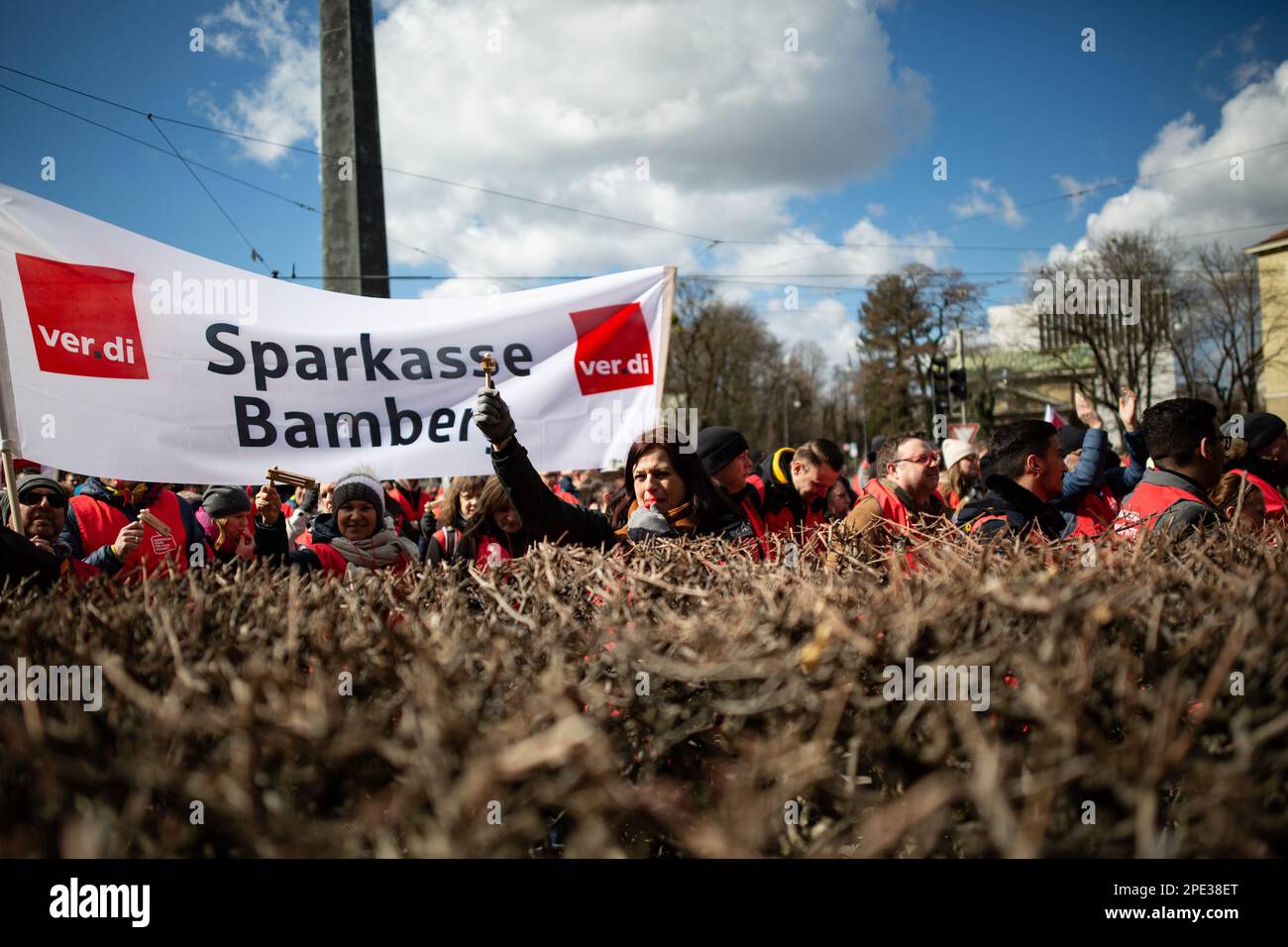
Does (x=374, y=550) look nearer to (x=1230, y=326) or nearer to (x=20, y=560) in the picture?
(x=20, y=560)

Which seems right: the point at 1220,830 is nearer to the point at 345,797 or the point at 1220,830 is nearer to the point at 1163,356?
the point at 345,797

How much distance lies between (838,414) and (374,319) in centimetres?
8080

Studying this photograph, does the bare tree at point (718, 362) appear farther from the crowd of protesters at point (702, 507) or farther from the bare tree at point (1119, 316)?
the crowd of protesters at point (702, 507)

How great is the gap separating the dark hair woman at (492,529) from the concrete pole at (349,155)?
4068 mm

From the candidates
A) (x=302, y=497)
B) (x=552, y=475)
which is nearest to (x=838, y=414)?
(x=552, y=475)

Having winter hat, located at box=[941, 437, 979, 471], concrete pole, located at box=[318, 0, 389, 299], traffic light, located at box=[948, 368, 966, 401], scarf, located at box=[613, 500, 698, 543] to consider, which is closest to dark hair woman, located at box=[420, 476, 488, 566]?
scarf, located at box=[613, 500, 698, 543]

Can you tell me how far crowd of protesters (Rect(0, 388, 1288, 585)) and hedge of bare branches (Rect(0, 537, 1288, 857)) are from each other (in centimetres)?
40

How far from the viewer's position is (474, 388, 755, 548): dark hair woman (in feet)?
11.1

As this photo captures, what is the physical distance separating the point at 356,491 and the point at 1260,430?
609 centimetres

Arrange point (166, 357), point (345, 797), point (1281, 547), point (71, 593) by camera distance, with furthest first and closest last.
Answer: point (166, 357), point (1281, 547), point (71, 593), point (345, 797)

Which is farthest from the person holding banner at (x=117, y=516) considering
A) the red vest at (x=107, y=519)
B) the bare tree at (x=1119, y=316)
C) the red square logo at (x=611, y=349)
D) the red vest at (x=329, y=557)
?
the bare tree at (x=1119, y=316)

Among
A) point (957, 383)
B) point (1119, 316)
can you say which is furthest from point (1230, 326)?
point (957, 383)

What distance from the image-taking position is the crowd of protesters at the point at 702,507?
2826mm

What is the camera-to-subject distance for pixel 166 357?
448cm
